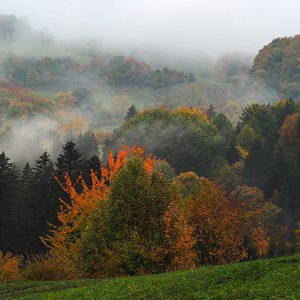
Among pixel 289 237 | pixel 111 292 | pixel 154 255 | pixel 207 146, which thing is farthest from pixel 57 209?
pixel 207 146

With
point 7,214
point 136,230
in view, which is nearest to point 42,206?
point 7,214

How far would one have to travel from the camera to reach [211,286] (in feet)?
51.8

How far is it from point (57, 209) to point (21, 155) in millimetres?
86783

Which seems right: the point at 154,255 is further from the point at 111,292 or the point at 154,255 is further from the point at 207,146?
the point at 207,146

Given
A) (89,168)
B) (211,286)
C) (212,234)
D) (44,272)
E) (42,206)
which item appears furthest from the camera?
(89,168)

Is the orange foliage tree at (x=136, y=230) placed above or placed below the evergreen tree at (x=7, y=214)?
above

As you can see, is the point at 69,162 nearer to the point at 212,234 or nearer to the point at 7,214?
the point at 7,214

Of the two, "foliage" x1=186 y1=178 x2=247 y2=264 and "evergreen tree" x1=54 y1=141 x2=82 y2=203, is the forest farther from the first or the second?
"evergreen tree" x1=54 y1=141 x2=82 y2=203

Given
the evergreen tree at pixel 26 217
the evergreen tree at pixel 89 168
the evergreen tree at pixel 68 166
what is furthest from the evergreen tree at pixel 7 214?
the evergreen tree at pixel 89 168

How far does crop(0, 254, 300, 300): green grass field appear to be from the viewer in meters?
14.2

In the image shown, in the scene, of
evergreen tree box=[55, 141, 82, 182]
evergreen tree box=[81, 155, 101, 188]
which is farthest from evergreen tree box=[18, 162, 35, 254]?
evergreen tree box=[81, 155, 101, 188]

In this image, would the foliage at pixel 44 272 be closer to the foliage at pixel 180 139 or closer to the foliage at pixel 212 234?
the foliage at pixel 212 234

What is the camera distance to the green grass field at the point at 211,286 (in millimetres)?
14180

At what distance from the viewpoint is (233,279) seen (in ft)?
53.9
